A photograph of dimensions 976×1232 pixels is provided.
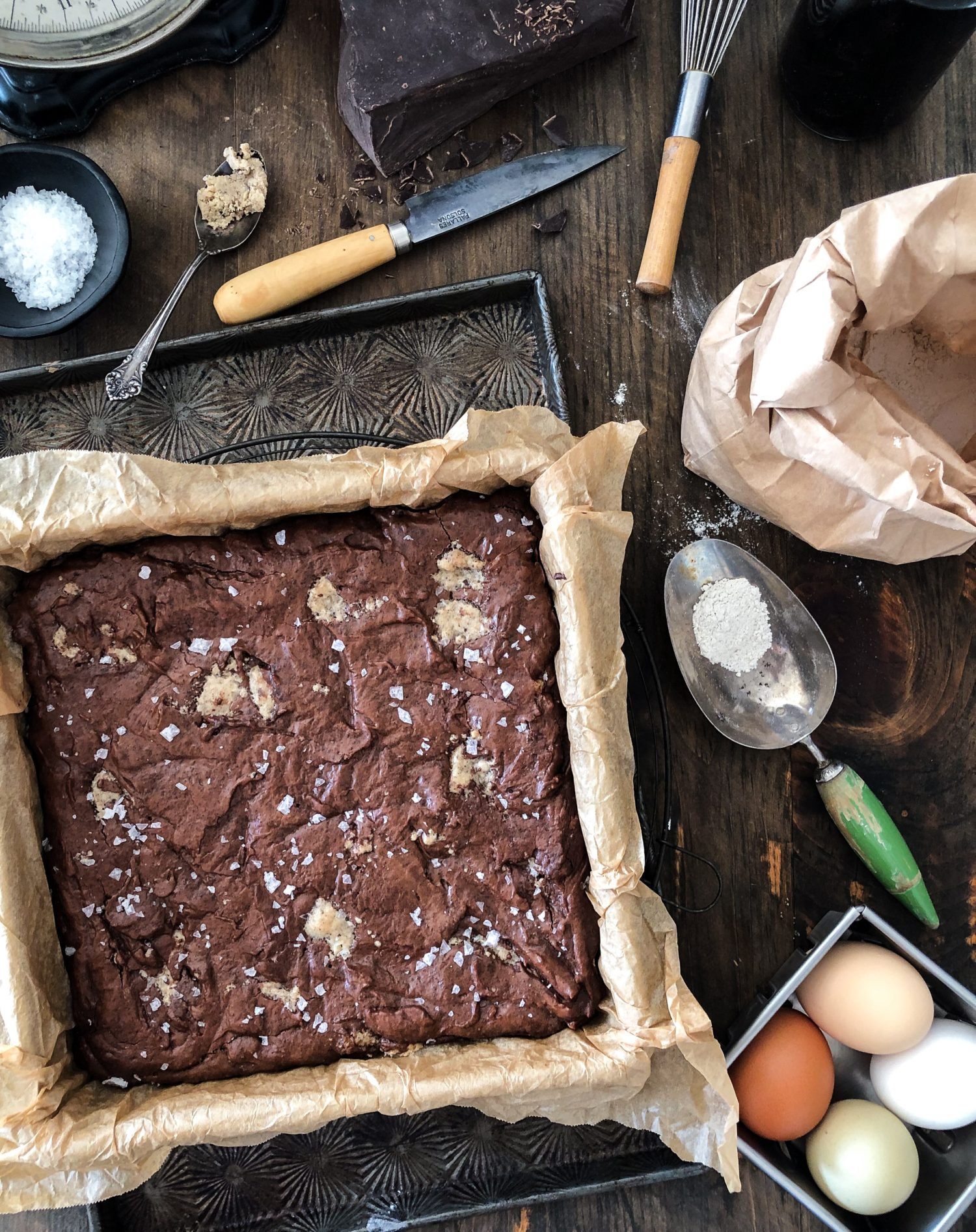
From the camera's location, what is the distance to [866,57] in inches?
76.8

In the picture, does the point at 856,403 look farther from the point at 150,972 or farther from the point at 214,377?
the point at 150,972

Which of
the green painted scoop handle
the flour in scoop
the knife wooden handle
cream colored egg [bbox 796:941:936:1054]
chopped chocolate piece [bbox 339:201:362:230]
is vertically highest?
chopped chocolate piece [bbox 339:201:362:230]

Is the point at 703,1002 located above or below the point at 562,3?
below

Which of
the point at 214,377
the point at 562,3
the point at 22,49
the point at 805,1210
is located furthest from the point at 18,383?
the point at 805,1210

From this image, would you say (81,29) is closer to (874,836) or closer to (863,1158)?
(874,836)

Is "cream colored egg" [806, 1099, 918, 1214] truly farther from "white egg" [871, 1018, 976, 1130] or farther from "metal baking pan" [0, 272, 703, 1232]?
"metal baking pan" [0, 272, 703, 1232]

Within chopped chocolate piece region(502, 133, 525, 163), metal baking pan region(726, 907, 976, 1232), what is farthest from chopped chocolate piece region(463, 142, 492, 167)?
metal baking pan region(726, 907, 976, 1232)

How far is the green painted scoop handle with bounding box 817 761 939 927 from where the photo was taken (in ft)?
6.76

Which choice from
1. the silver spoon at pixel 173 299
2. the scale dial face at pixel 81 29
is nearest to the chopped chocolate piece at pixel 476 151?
the silver spoon at pixel 173 299

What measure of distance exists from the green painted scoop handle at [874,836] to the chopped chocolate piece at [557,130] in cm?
155

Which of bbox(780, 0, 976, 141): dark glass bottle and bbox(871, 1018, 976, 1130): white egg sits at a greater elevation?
bbox(780, 0, 976, 141): dark glass bottle

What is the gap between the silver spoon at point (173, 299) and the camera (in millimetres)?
2008

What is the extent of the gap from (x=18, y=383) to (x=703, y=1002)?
2015 millimetres

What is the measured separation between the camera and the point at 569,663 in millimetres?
1789
